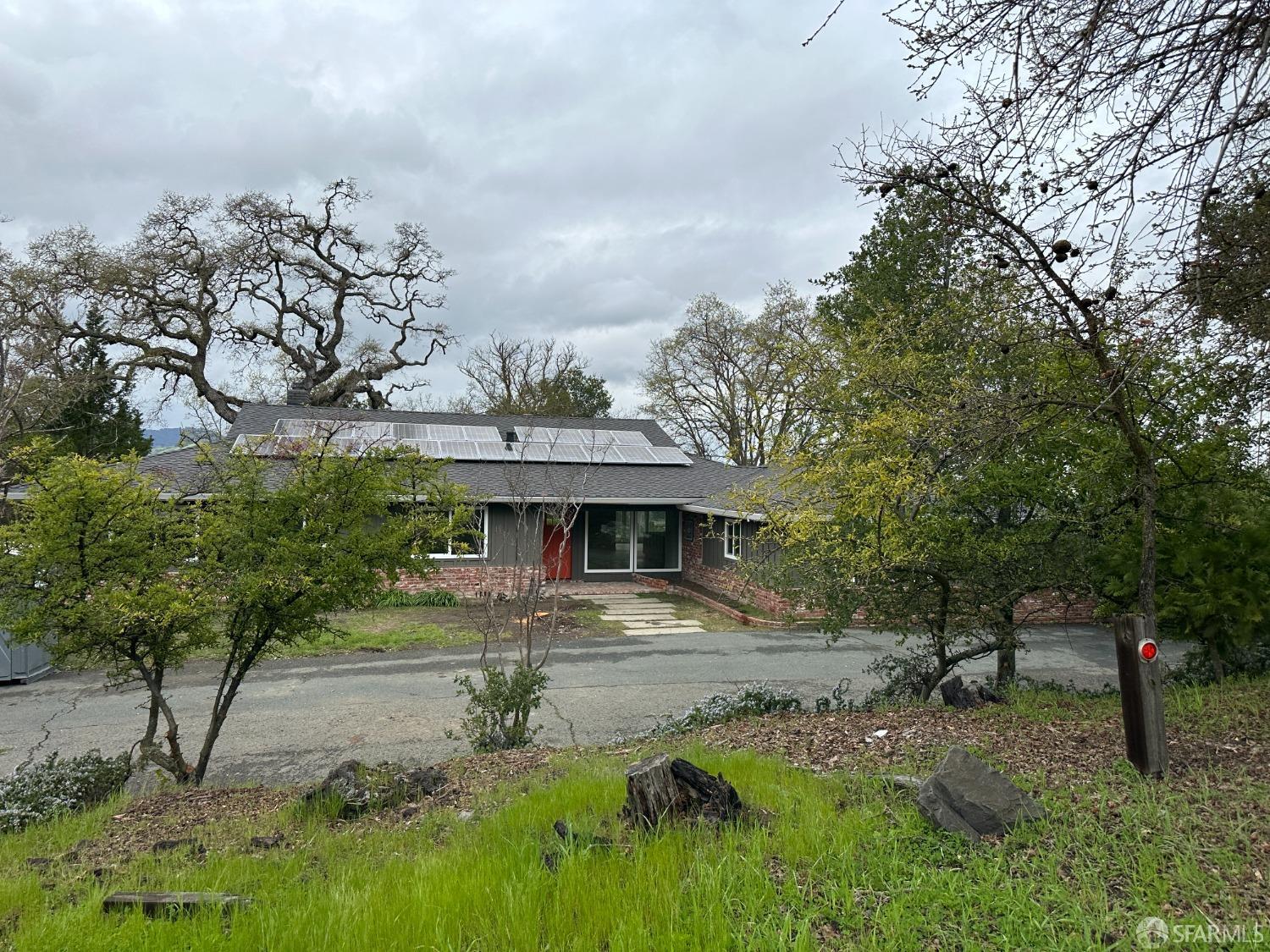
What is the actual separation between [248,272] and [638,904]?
3287 cm

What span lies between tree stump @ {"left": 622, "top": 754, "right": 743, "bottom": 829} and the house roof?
12949 millimetres

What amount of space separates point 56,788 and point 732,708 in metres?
5.54

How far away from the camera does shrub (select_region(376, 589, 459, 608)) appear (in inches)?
669

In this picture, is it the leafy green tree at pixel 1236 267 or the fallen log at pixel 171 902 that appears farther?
the leafy green tree at pixel 1236 267

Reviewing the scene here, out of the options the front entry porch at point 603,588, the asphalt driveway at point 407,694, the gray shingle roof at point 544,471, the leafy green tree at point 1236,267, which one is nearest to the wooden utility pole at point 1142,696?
the leafy green tree at point 1236,267

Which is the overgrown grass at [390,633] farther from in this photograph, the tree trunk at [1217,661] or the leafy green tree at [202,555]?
the tree trunk at [1217,661]

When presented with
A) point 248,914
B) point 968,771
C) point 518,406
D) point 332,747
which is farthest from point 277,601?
point 518,406

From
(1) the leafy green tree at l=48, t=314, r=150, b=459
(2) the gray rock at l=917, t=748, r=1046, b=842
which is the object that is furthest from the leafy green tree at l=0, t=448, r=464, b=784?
(1) the leafy green tree at l=48, t=314, r=150, b=459

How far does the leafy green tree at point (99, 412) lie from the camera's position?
958 inches

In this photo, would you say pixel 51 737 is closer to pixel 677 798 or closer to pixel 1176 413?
pixel 677 798

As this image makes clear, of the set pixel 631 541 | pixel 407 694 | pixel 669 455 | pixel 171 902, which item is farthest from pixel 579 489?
pixel 171 902

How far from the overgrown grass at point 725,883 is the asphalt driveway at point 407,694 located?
3.39 metres

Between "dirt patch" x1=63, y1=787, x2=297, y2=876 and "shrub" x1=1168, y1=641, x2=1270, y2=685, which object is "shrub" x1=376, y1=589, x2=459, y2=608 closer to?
"dirt patch" x1=63, y1=787, x2=297, y2=876

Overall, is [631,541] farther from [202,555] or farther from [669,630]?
[202,555]
